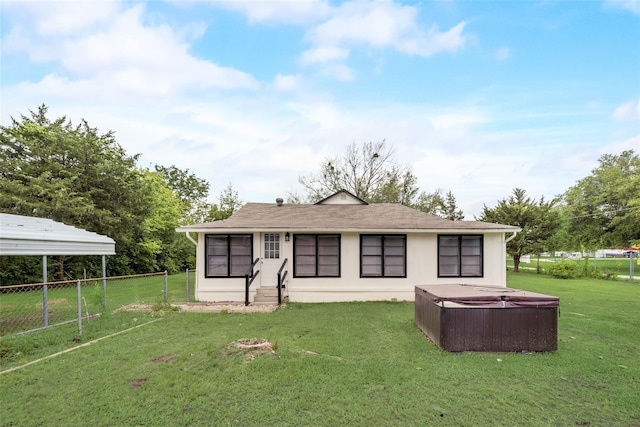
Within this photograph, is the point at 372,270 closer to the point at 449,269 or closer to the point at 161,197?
the point at 449,269

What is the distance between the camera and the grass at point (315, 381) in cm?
326

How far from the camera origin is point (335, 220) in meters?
11.0

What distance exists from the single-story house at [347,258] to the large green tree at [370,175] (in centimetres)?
1675

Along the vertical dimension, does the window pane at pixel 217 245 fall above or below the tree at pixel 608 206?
below

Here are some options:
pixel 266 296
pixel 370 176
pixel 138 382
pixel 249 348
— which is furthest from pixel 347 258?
pixel 370 176

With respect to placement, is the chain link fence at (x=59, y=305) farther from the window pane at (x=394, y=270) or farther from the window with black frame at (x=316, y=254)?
the window pane at (x=394, y=270)

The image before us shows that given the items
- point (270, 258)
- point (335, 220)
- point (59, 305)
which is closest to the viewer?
point (59, 305)

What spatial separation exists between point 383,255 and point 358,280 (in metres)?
1.10

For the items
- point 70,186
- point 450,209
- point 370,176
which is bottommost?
point 450,209

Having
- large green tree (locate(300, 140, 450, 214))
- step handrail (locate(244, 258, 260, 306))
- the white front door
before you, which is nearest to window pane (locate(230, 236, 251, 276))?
step handrail (locate(244, 258, 260, 306))

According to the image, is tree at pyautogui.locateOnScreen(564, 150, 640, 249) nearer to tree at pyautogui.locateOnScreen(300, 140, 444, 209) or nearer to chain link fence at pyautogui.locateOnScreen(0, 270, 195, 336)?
tree at pyautogui.locateOnScreen(300, 140, 444, 209)

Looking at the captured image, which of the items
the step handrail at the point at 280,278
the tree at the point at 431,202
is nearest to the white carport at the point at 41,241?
the step handrail at the point at 280,278

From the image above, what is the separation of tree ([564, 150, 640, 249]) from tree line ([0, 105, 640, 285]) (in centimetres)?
8

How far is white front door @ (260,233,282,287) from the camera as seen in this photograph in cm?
1043
